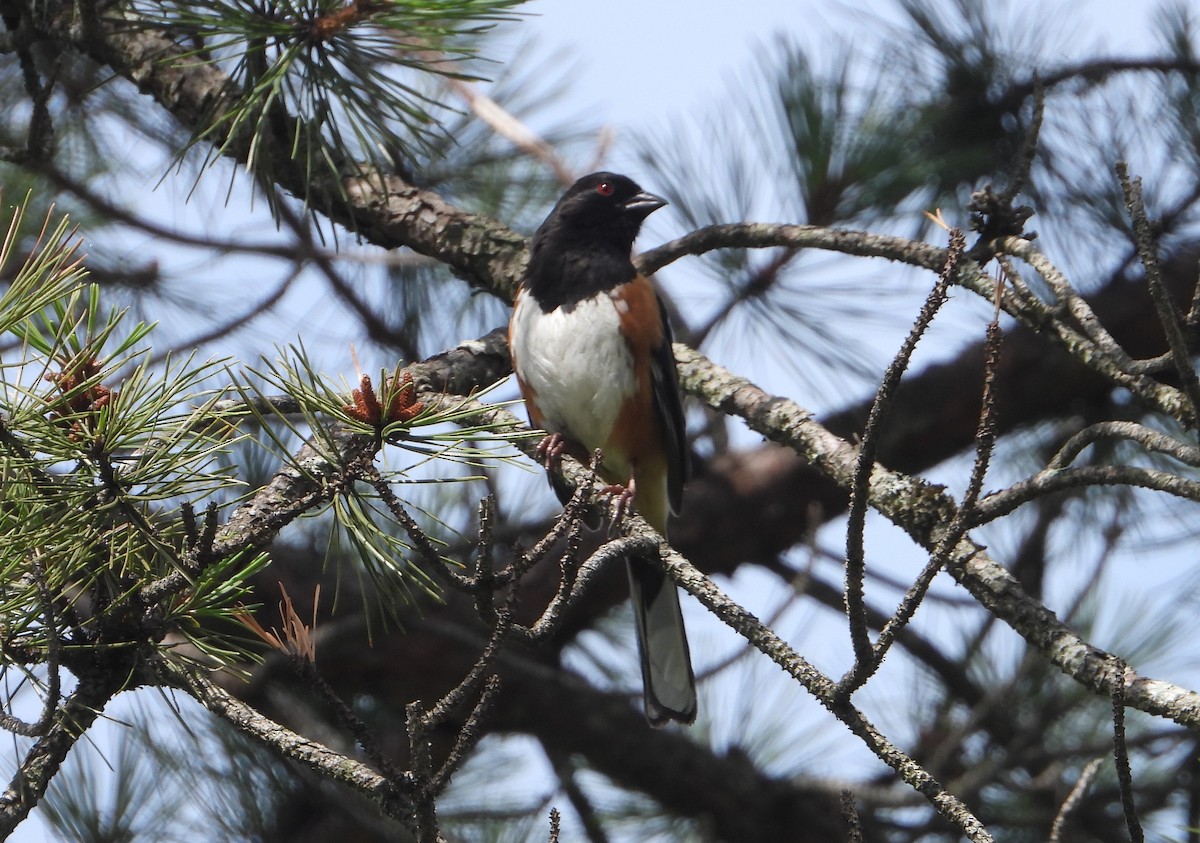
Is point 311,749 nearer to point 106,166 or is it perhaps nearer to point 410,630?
point 410,630

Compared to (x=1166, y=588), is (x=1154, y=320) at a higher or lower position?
higher

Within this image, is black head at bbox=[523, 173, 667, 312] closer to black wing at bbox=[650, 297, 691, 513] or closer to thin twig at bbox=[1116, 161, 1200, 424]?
black wing at bbox=[650, 297, 691, 513]

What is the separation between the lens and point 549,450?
10.3ft

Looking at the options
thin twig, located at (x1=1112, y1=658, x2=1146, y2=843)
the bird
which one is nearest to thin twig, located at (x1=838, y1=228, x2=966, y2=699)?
thin twig, located at (x1=1112, y1=658, x2=1146, y2=843)

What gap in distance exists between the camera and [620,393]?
3.34 m

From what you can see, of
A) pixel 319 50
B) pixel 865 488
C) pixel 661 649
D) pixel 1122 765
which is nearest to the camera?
pixel 1122 765

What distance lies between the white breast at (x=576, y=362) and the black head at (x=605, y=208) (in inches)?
13.7

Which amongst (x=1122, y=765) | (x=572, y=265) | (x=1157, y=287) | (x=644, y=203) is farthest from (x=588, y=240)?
(x=1122, y=765)

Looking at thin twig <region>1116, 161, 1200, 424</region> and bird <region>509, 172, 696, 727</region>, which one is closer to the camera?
thin twig <region>1116, 161, 1200, 424</region>

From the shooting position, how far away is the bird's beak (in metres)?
3.70

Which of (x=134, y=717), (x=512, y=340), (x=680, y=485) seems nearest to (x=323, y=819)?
(x=134, y=717)

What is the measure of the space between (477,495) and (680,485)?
3.49ft

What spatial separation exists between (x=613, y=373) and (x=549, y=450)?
311 millimetres

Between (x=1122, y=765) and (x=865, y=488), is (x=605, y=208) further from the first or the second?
(x=1122, y=765)
